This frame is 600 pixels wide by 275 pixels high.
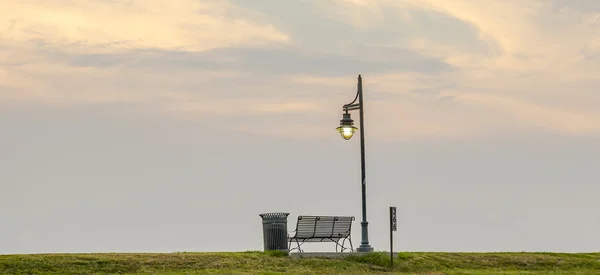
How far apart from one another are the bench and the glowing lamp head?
2.60 m

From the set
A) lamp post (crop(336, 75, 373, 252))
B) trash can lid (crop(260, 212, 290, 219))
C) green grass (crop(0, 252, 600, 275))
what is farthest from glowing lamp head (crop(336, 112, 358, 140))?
green grass (crop(0, 252, 600, 275))

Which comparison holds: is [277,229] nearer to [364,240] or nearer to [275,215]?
[275,215]

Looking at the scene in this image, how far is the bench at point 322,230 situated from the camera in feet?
103

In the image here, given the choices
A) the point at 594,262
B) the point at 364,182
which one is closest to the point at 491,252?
the point at 594,262

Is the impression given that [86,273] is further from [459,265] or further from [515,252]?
[515,252]

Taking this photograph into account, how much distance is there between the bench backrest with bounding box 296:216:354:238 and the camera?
103 ft

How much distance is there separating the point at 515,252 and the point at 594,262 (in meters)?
2.62

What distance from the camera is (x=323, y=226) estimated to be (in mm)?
31984

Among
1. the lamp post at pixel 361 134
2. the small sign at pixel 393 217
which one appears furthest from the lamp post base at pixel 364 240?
the small sign at pixel 393 217

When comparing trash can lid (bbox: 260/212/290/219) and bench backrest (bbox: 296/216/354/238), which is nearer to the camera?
trash can lid (bbox: 260/212/290/219)

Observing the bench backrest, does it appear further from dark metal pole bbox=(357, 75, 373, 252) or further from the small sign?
the small sign

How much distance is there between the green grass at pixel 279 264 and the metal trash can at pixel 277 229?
665mm

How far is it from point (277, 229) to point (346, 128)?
12.8 feet

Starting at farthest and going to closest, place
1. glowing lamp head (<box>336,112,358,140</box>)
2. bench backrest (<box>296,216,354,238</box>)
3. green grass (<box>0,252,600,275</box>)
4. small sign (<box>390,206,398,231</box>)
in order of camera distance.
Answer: glowing lamp head (<box>336,112,358,140</box>), bench backrest (<box>296,216,354,238</box>), small sign (<box>390,206,398,231</box>), green grass (<box>0,252,600,275</box>)
